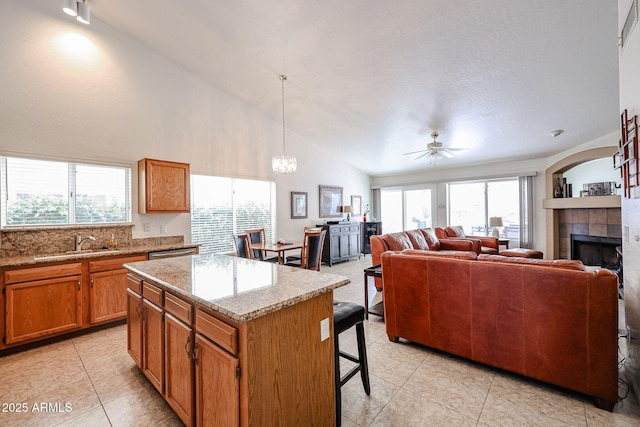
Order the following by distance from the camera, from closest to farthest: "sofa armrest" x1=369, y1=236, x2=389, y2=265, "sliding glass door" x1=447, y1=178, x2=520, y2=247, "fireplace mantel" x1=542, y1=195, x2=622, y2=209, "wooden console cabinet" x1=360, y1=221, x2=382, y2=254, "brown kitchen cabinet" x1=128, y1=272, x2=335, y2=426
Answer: "brown kitchen cabinet" x1=128, y1=272, x2=335, y2=426, "sofa armrest" x1=369, y1=236, x2=389, y2=265, "fireplace mantel" x1=542, y1=195, x2=622, y2=209, "sliding glass door" x1=447, y1=178, x2=520, y2=247, "wooden console cabinet" x1=360, y1=221, x2=382, y2=254

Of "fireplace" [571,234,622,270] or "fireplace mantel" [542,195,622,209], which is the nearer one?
"fireplace mantel" [542,195,622,209]

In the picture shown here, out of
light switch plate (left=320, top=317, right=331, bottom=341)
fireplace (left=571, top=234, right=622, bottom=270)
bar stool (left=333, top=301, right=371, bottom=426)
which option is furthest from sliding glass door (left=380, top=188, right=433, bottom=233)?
light switch plate (left=320, top=317, right=331, bottom=341)

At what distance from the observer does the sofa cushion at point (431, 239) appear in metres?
5.37

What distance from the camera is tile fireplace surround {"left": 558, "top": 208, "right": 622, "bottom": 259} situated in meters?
5.27

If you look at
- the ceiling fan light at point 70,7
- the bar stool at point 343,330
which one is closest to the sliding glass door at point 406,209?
the bar stool at point 343,330

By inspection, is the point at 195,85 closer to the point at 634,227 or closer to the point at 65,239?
the point at 65,239

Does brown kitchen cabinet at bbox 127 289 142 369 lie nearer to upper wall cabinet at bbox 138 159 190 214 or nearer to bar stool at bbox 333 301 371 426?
bar stool at bbox 333 301 371 426

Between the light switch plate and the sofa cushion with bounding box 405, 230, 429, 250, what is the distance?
11.6 ft

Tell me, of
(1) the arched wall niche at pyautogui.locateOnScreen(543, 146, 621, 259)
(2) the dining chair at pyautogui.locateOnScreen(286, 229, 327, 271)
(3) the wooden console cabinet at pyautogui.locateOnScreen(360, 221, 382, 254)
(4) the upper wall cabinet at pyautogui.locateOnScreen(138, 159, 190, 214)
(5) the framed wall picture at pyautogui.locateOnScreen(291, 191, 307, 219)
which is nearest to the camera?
(4) the upper wall cabinet at pyautogui.locateOnScreen(138, 159, 190, 214)

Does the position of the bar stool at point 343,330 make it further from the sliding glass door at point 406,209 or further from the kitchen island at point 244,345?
the sliding glass door at point 406,209

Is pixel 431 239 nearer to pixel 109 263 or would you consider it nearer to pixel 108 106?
pixel 109 263

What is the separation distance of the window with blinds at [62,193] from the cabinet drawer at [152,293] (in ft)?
8.15

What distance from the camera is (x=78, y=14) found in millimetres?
3133

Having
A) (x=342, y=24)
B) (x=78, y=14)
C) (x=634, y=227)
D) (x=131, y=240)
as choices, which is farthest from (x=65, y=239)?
(x=634, y=227)
